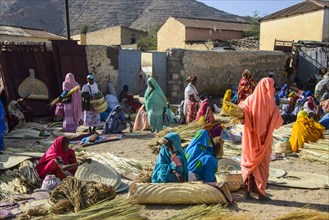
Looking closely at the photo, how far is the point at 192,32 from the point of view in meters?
26.0

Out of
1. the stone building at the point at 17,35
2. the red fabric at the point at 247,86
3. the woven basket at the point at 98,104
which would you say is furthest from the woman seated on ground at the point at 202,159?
the stone building at the point at 17,35

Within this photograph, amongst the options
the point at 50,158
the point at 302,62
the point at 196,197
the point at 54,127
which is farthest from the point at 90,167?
the point at 302,62

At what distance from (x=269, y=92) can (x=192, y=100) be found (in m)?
4.64

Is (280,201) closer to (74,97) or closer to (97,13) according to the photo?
(74,97)

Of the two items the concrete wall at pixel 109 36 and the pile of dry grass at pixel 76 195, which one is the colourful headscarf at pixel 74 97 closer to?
the pile of dry grass at pixel 76 195

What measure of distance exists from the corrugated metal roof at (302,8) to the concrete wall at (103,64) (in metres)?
11.8

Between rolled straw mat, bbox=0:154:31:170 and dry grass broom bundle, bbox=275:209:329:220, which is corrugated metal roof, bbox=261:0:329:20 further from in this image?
dry grass broom bundle, bbox=275:209:329:220

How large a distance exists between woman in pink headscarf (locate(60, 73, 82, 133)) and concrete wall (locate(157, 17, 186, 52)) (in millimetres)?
17208

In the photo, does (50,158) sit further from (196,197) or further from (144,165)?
(196,197)

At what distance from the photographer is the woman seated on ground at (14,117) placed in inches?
372

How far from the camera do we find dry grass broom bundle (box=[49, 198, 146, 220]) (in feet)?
11.7

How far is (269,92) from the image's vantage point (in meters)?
4.67

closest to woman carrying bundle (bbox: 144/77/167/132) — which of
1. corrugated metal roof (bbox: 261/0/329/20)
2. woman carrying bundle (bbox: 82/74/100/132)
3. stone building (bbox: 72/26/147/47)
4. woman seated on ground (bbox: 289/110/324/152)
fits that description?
woman carrying bundle (bbox: 82/74/100/132)

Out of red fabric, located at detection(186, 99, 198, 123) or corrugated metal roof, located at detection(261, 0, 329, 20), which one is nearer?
red fabric, located at detection(186, 99, 198, 123)
